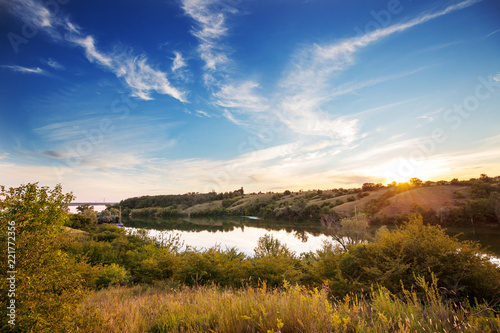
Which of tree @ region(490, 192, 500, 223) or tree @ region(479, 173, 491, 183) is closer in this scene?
tree @ region(490, 192, 500, 223)

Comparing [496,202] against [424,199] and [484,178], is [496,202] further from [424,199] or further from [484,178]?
[484,178]

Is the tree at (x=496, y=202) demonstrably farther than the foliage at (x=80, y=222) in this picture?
Yes

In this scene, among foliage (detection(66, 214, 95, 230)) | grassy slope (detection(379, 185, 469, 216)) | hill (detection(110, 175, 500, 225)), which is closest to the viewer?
foliage (detection(66, 214, 95, 230))

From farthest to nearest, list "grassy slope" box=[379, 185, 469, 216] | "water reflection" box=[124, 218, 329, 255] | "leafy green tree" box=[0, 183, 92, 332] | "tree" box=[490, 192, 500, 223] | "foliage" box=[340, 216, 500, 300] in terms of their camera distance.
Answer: "grassy slope" box=[379, 185, 469, 216] → "tree" box=[490, 192, 500, 223] → "water reflection" box=[124, 218, 329, 255] → "foliage" box=[340, 216, 500, 300] → "leafy green tree" box=[0, 183, 92, 332]

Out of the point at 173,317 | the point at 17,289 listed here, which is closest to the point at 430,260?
the point at 173,317

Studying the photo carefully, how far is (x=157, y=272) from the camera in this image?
1177cm

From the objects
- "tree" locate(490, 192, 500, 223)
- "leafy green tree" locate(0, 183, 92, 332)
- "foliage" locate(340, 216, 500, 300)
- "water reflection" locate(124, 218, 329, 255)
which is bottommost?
"water reflection" locate(124, 218, 329, 255)

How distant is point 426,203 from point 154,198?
428 ft

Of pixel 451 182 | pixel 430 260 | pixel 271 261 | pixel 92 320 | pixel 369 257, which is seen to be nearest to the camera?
pixel 92 320

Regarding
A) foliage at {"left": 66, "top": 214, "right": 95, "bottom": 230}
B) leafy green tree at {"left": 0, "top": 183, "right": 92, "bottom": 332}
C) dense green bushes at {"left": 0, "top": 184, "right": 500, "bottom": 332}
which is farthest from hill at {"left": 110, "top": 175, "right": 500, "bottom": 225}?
leafy green tree at {"left": 0, "top": 183, "right": 92, "bottom": 332}

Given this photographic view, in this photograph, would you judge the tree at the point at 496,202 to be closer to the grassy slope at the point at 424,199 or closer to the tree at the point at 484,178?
the grassy slope at the point at 424,199

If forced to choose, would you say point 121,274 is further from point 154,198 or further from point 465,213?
point 154,198

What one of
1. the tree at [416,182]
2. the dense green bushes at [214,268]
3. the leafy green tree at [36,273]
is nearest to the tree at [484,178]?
the tree at [416,182]

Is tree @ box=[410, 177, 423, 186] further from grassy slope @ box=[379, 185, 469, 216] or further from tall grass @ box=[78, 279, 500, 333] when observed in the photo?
tall grass @ box=[78, 279, 500, 333]
